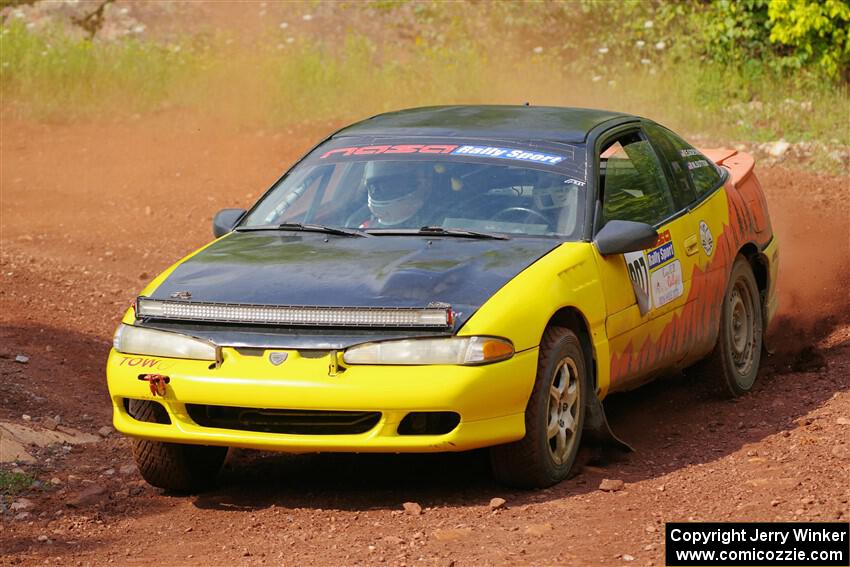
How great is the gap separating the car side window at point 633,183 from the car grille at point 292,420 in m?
1.72

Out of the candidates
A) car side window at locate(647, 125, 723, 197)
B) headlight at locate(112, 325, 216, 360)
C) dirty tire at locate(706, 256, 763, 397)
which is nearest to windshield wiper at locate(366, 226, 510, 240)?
headlight at locate(112, 325, 216, 360)

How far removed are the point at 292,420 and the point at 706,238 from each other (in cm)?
284

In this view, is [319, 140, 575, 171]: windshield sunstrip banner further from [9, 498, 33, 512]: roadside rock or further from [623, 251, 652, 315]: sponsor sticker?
[9, 498, 33, 512]: roadside rock

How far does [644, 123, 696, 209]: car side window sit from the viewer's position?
756cm

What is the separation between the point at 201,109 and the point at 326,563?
41.7 feet

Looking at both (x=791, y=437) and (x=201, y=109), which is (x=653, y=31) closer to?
(x=201, y=109)

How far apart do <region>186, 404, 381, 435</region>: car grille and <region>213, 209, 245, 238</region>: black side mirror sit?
148cm

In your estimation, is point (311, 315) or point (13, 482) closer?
point (311, 315)

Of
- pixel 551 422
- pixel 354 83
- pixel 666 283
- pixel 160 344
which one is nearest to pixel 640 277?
pixel 666 283

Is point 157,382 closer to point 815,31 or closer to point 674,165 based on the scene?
point 674,165

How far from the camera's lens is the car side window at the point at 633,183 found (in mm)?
6969

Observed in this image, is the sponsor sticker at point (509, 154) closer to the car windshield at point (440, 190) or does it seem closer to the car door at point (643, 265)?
the car windshield at point (440, 190)

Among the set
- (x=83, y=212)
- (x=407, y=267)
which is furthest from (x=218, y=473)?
(x=83, y=212)

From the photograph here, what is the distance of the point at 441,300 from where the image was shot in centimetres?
570
